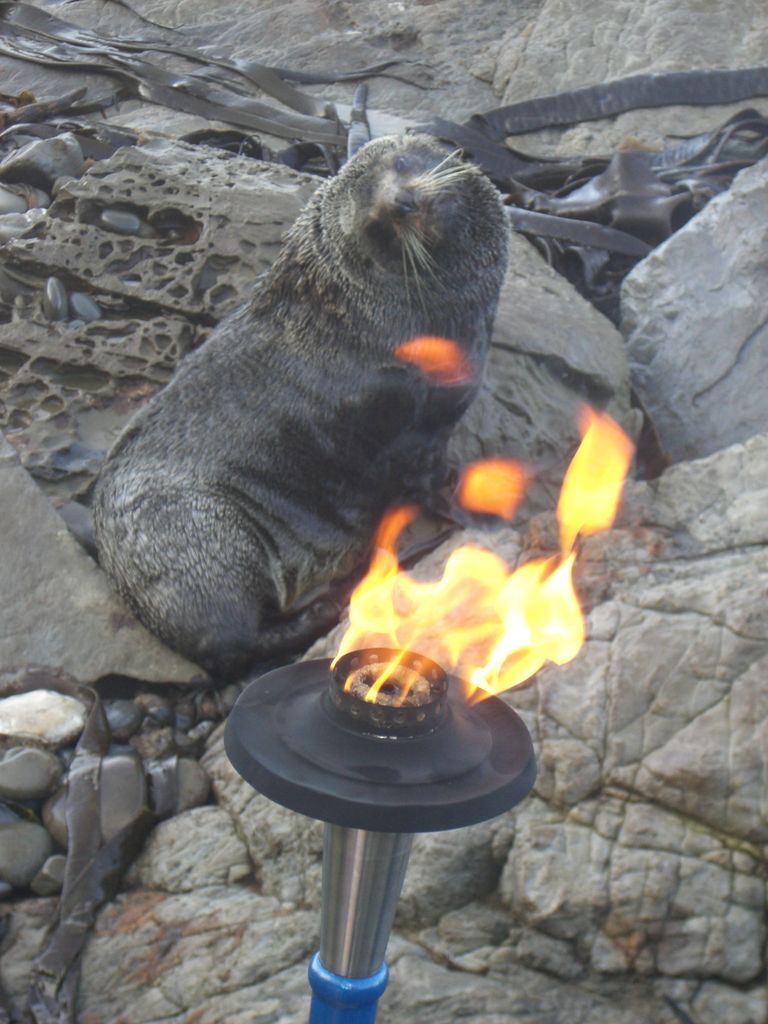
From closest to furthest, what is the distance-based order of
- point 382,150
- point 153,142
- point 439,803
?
1. point 439,803
2. point 382,150
3. point 153,142

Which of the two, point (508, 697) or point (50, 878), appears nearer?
point (508, 697)

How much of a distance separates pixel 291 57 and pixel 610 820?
8.42 meters

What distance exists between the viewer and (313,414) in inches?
162

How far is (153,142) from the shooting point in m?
6.56

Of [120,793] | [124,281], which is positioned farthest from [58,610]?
[124,281]

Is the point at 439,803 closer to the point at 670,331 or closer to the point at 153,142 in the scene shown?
the point at 670,331

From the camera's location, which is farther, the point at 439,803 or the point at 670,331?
the point at 670,331

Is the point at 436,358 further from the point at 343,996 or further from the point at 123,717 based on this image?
the point at 343,996

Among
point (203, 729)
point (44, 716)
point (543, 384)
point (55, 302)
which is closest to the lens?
point (44, 716)

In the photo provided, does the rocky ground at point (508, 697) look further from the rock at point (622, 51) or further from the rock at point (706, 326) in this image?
the rock at point (622, 51)

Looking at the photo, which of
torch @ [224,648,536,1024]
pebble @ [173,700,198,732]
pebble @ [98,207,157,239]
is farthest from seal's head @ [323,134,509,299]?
torch @ [224,648,536,1024]

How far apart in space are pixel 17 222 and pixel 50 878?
12.9ft

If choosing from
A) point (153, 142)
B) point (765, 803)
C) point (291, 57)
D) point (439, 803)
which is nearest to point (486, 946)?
point (765, 803)

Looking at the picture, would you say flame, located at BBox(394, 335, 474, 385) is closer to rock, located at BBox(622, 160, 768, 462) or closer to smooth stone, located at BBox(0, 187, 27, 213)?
rock, located at BBox(622, 160, 768, 462)
